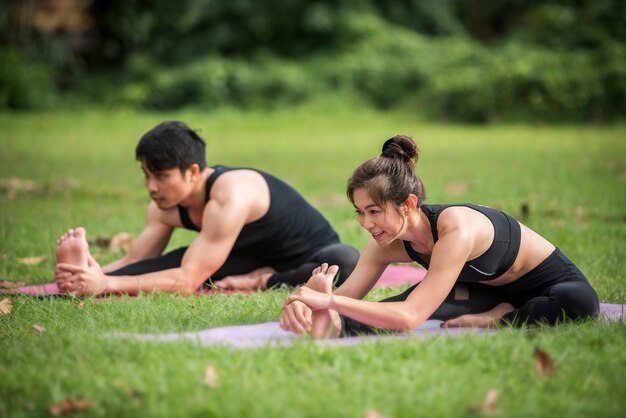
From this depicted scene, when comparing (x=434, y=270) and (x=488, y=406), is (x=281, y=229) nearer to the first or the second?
(x=434, y=270)

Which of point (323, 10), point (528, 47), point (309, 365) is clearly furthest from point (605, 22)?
point (309, 365)

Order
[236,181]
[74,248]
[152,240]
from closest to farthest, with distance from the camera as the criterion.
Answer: [74,248], [236,181], [152,240]

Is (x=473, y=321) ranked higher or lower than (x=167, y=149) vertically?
lower

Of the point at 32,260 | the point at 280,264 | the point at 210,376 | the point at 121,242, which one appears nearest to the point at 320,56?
the point at 121,242

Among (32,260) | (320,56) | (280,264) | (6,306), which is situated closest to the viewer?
(6,306)

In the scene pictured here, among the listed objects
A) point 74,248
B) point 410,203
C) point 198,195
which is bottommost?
point 74,248

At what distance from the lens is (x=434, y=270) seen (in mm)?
3604

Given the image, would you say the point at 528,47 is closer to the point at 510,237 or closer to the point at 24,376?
the point at 510,237

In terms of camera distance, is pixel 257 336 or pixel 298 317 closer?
pixel 298 317

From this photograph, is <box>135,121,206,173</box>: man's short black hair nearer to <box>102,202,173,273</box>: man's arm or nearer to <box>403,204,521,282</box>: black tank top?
<box>102,202,173,273</box>: man's arm

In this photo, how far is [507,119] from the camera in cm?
1656

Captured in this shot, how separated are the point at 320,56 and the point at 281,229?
1749 centimetres

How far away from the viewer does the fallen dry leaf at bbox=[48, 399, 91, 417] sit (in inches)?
111

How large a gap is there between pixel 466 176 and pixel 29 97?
14.1 meters
